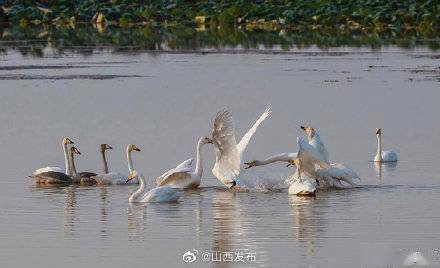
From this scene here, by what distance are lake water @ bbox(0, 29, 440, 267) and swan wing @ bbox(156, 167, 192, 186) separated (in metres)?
0.25

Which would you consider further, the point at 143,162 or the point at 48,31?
the point at 48,31

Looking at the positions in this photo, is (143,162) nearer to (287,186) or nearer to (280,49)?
(287,186)

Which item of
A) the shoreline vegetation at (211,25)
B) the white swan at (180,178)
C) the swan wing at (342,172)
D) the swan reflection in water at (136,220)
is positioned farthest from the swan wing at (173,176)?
the shoreline vegetation at (211,25)

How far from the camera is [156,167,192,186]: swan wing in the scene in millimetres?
16078

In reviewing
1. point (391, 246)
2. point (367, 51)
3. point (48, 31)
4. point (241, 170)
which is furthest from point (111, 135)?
point (48, 31)

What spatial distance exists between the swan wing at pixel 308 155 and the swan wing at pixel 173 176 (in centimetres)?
129

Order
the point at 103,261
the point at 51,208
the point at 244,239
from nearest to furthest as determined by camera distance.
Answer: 1. the point at 103,261
2. the point at 244,239
3. the point at 51,208

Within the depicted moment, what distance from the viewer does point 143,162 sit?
18.2 m

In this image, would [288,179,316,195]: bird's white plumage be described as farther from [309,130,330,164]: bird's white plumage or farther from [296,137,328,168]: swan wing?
[309,130,330,164]: bird's white plumage

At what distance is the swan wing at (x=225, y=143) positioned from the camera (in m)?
16.4

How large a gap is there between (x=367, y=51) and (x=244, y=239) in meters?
28.0

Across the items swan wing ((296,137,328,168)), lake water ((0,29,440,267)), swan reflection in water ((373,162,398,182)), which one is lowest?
swan reflection in water ((373,162,398,182))

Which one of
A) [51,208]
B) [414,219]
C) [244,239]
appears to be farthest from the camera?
[51,208]

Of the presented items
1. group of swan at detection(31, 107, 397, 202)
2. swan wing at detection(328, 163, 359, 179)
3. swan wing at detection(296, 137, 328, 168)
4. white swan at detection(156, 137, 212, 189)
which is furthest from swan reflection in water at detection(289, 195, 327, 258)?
white swan at detection(156, 137, 212, 189)
